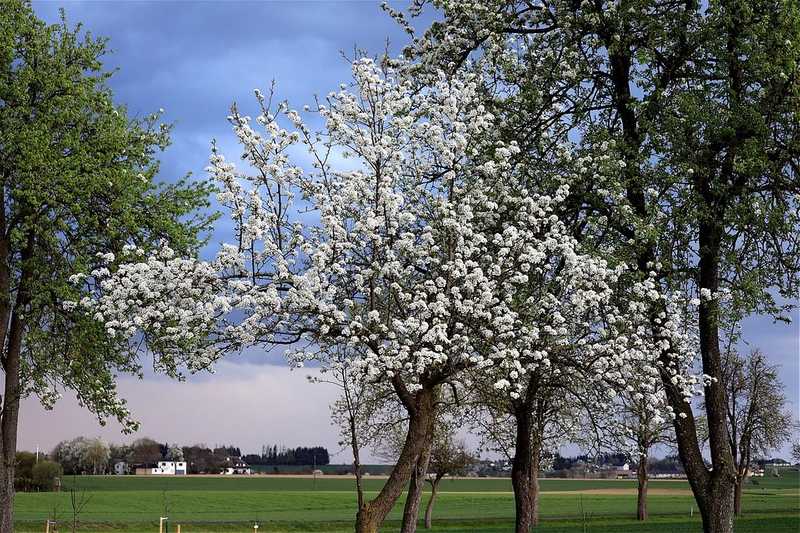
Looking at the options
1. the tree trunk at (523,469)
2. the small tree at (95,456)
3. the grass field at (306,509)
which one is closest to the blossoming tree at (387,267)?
the tree trunk at (523,469)

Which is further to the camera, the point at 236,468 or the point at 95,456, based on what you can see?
the point at 236,468

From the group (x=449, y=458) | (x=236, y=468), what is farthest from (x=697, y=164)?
(x=236, y=468)

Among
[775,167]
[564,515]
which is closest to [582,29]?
[775,167]

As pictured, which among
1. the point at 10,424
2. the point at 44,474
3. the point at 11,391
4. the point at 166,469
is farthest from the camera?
the point at 166,469

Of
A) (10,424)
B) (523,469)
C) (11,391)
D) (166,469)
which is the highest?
(11,391)

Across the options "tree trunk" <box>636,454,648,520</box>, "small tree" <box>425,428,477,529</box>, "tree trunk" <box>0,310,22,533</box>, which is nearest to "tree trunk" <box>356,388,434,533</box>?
"tree trunk" <box>0,310,22,533</box>

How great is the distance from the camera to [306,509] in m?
74.9

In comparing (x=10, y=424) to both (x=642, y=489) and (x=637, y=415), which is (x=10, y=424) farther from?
(x=642, y=489)

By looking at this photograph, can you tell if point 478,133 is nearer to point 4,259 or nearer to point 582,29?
point 582,29

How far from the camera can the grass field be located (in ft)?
174

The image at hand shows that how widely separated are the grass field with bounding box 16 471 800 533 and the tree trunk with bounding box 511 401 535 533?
17.6 m

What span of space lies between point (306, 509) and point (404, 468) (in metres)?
59.0

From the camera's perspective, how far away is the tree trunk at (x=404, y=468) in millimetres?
18422

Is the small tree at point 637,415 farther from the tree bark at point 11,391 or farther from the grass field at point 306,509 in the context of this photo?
the grass field at point 306,509
